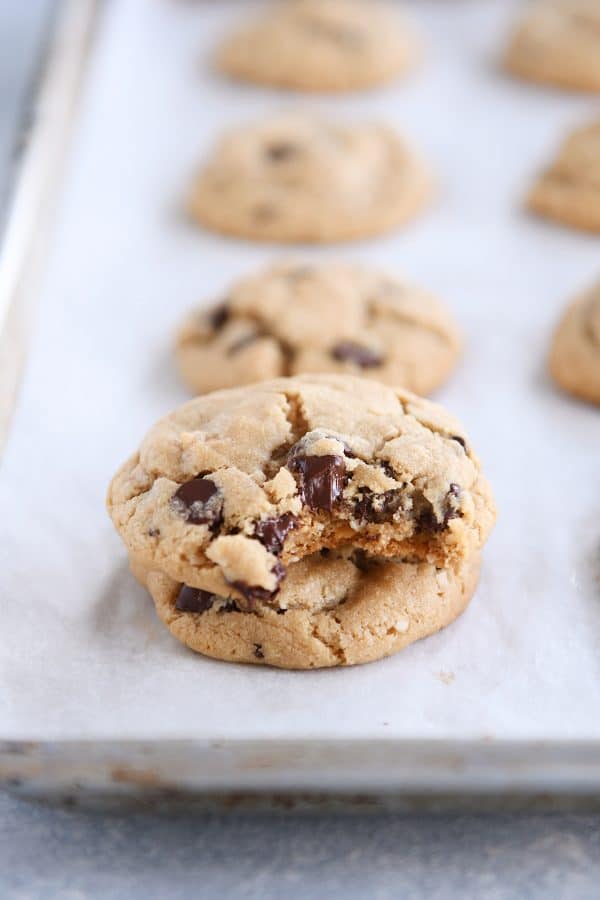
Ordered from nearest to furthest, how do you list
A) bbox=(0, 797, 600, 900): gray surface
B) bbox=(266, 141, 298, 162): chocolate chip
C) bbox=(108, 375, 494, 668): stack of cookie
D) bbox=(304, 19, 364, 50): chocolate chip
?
1. bbox=(0, 797, 600, 900): gray surface
2. bbox=(108, 375, 494, 668): stack of cookie
3. bbox=(266, 141, 298, 162): chocolate chip
4. bbox=(304, 19, 364, 50): chocolate chip

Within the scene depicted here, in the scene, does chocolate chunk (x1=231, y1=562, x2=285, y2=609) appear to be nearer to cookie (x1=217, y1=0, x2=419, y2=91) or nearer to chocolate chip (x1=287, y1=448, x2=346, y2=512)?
chocolate chip (x1=287, y1=448, x2=346, y2=512)

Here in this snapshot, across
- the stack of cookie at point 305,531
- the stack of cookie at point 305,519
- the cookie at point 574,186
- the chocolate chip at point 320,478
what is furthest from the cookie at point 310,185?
the chocolate chip at point 320,478

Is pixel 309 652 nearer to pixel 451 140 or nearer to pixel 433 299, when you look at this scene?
pixel 433 299

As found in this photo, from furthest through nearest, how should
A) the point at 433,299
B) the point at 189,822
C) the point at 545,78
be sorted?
the point at 545,78 < the point at 433,299 < the point at 189,822

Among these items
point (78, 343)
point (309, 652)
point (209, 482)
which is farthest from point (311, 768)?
point (78, 343)

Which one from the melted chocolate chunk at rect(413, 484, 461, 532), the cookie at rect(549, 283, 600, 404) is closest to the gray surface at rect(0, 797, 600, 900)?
the melted chocolate chunk at rect(413, 484, 461, 532)

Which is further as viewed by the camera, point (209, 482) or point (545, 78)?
point (545, 78)

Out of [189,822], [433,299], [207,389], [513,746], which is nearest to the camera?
[513,746]
